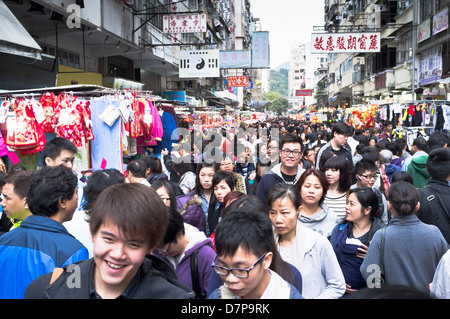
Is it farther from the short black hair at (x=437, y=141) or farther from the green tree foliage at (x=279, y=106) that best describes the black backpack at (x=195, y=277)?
the green tree foliage at (x=279, y=106)

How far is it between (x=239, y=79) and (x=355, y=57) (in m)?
11.2

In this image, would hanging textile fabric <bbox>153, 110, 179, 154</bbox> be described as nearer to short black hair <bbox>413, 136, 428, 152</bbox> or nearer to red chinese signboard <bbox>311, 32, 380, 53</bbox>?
short black hair <bbox>413, 136, 428, 152</bbox>

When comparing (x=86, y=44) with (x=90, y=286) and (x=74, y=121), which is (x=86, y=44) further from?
(x=90, y=286)

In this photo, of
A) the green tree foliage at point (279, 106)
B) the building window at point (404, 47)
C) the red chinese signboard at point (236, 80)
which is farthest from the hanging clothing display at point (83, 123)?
the green tree foliage at point (279, 106)

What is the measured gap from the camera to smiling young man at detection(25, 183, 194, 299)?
1.85m

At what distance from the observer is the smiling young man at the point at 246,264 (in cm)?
217

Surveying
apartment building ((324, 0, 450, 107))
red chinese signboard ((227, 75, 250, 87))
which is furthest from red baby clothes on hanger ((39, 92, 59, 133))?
red chinese signboard ((227, 75, 250, 87))

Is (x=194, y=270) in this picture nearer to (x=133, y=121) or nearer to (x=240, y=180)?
(x=240, y=180)

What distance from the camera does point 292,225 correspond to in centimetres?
329

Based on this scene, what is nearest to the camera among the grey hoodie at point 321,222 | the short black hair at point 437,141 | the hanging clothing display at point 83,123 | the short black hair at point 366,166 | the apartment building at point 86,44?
the grey hoodie at point 321,222

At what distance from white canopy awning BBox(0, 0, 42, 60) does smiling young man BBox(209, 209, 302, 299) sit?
20.6 feet

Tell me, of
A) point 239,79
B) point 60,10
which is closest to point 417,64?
point 239,79

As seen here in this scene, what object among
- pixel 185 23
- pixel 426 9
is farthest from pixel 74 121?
pixel 426 9

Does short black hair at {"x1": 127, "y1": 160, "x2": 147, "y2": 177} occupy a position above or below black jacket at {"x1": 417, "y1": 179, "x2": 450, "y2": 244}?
above
